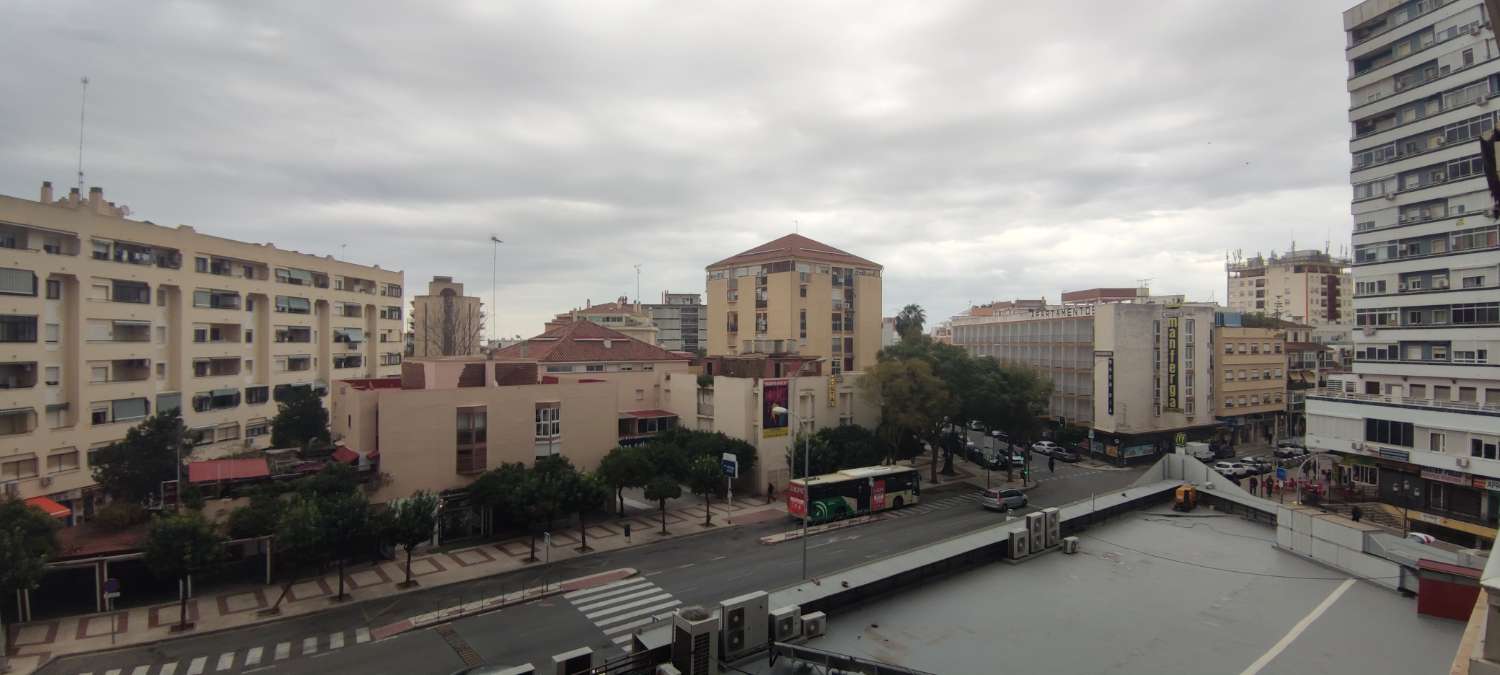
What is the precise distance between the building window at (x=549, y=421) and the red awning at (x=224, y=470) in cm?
1372

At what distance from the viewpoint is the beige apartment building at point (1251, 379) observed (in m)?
68.4

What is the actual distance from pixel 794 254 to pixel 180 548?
52631 millimetres

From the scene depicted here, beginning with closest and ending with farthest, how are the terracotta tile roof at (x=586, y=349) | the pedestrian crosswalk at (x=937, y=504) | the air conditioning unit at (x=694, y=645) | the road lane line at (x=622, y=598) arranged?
1. the air conditioning unit at (x=694, y=645)
2. the road lane line at (x=622, y=598)
3. the pedestrian crosswalk at (x=937, y=504)
4. the terracotta tile roof at (x=586, y=349)

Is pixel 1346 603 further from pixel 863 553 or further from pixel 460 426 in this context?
pixel 460 426

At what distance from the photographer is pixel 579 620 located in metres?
27.7

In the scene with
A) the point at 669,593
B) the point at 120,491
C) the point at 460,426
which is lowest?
the point at 669,593

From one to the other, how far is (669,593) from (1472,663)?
26.9 meters

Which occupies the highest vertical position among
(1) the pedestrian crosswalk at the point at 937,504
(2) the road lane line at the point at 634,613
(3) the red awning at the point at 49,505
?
(3) the red awning at the point at 49,505

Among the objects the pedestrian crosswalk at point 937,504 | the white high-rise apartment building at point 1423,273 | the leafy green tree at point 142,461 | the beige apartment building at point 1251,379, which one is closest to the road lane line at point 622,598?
the pedestrian crosswalk at point 937,504

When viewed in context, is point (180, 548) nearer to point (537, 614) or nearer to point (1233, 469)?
point (537, 614)

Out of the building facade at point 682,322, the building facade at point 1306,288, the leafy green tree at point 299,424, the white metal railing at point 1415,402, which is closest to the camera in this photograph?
the white metal railing at point 1415,402

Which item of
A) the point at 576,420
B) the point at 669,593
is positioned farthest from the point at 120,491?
the point at 669,593

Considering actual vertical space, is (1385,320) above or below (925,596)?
above

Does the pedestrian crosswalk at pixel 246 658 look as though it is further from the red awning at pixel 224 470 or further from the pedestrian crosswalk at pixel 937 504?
the pedestrian crosswalk at pixel 937 504
